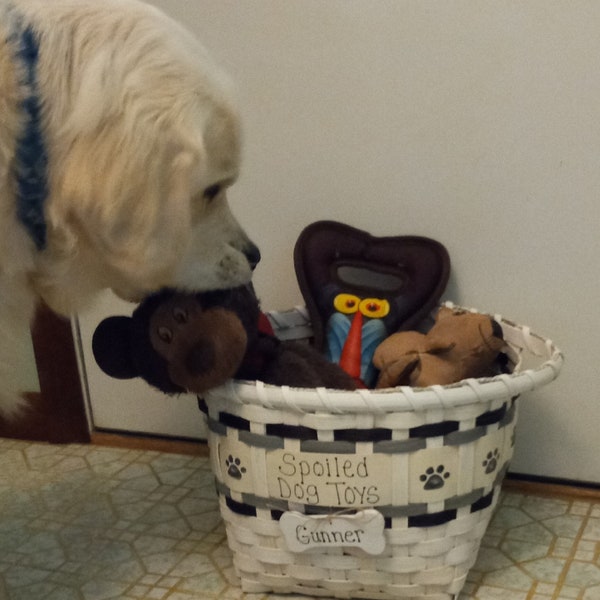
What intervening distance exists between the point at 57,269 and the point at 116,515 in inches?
20.5

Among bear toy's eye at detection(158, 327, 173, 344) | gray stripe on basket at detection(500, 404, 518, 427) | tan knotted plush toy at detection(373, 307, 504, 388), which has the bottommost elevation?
gray stripe on basket at detection(500, 404, 518, 427)

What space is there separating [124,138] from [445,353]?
499 millimetres

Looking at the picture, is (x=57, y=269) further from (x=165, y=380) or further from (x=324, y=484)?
(x=324, y=484)

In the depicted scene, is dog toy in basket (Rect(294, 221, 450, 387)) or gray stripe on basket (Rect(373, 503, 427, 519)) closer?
gray stripe on basket (Rect(373, 503, 427, 519))

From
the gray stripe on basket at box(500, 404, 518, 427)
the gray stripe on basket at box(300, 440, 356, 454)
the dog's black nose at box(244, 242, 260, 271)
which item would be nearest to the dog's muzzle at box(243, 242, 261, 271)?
the dog's black nose at box(244, 242, 260, 271)

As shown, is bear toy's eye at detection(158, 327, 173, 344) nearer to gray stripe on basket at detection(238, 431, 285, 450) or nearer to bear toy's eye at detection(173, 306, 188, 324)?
bear toy's eye at detection(173, 306, 188, 324)

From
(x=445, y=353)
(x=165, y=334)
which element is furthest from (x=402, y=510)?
(x=165, y=334)

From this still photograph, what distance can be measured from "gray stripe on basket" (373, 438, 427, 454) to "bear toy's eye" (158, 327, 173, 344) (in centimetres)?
25

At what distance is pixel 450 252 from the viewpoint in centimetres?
114

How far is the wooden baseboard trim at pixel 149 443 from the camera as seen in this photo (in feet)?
4.41

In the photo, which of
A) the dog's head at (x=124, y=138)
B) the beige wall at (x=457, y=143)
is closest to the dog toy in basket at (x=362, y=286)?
the beige wall at (x=457, y=143)

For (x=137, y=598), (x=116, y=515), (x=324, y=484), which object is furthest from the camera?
(x=116, y=515)

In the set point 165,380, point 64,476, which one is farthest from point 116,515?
point 165,380

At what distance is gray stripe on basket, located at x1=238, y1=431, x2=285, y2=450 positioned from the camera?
0.85m
